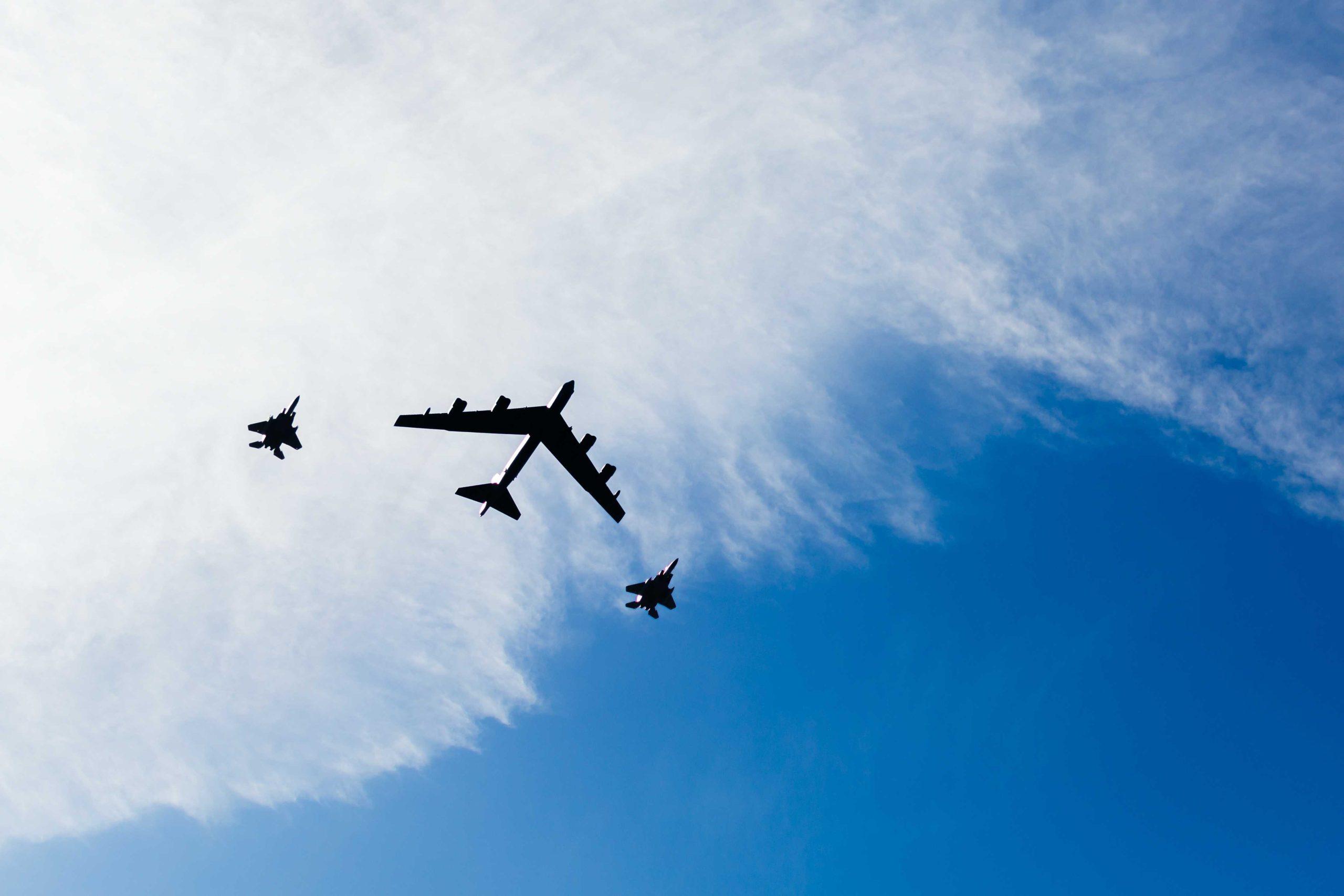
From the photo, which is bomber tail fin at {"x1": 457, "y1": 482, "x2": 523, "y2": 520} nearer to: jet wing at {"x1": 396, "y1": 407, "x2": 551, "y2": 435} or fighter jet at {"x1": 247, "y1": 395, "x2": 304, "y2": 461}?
jet wing at {"x1": 396, "y1": 407, "x2": 551, "y2": 435}

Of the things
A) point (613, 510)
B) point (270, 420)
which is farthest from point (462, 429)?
point (270, 420)

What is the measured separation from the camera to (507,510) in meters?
55.9

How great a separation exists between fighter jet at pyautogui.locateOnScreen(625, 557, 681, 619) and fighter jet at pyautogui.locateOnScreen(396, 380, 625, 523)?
40.2 ft

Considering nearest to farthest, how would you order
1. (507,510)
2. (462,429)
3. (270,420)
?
(462,429) < (507,510) < (270,420)

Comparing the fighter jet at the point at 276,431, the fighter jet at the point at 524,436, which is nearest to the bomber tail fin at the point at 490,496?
the fighter jet at the point at 524,436

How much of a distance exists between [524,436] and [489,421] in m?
2.98

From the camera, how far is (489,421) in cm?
5225

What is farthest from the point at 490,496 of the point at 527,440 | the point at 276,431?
the point at 276,431

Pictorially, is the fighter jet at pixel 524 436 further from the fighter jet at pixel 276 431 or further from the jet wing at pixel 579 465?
the fighter jet at pixel 276 431

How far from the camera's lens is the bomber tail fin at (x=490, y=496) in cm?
5484

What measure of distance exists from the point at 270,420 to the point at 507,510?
22580 millimetres

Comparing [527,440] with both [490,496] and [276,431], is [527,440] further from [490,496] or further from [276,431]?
[276,431]

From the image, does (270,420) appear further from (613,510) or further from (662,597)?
(662,597)

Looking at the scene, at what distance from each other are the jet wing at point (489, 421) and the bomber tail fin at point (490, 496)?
394 cm
